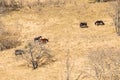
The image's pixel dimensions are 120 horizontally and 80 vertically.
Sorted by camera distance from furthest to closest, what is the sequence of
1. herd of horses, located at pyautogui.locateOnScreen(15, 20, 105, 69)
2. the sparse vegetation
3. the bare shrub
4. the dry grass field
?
the bare shrub → herd of horses, located at pyautogui.locateOnScreen(15, 20, 105, 69) → the dry grass field → the sparse vegetation

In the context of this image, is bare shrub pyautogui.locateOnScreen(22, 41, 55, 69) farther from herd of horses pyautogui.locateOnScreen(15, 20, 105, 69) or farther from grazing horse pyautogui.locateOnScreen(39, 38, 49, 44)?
grazing horse pyautogui.locateOnScreen(39, 38, 49, 44)

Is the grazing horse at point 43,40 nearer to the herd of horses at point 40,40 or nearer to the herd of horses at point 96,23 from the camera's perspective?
the herd of horses at point 40,40

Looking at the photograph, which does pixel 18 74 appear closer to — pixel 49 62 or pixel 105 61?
pixel 49 62

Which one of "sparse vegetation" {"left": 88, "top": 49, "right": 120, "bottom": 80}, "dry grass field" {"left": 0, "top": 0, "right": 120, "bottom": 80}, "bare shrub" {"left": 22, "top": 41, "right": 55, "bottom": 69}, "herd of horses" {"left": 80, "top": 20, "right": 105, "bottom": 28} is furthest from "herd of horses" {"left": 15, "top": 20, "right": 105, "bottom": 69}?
"sparse vegetation" {"left": 88, "top": 49, "right": 120, "bottom": 80}

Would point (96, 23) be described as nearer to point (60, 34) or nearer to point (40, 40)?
point (60, 34)

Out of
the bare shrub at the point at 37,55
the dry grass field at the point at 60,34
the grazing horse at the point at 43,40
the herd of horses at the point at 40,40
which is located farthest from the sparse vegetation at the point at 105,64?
the grazing horse at the point at 43,40

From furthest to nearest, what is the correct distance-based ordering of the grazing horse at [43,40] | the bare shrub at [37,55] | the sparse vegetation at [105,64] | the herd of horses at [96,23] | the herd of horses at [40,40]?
the herd of horses at [96,23] → the grazing horse at [43,40] → the bare shrub at [37,55] → the herd of horses at [40,40] → the sparse vegetation at [105,64]

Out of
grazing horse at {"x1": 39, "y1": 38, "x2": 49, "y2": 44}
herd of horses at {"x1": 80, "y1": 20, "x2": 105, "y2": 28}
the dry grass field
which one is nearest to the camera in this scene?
the dry grass field

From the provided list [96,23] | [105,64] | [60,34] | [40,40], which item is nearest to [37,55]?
[40,40]

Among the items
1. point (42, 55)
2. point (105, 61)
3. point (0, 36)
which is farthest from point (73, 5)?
point (105, 61)
